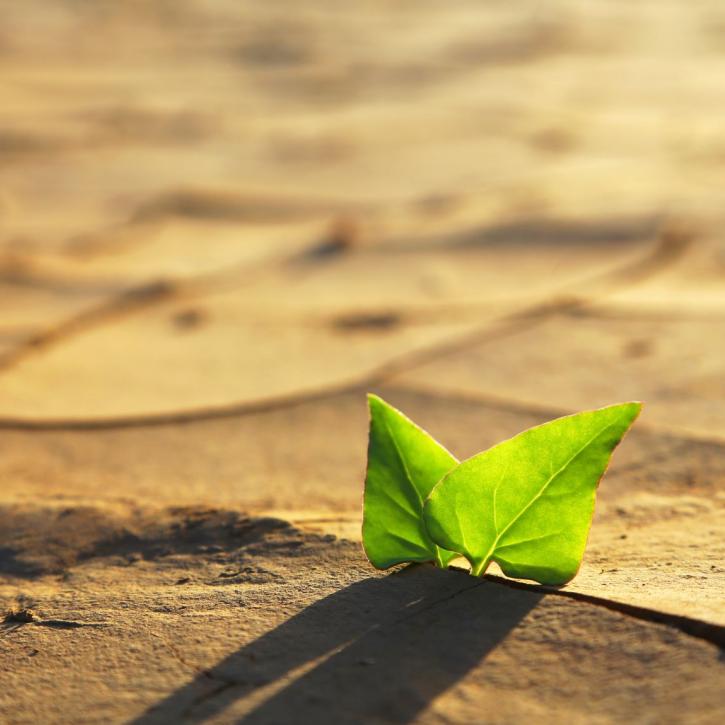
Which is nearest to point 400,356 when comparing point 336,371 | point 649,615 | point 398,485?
point 336,371

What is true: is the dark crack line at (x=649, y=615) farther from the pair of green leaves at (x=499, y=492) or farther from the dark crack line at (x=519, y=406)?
the dark crack line at (x=519, y=406)

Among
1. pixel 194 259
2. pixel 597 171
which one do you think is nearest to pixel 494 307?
pixel 194 259

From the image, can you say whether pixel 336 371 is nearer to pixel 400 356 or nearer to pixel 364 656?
pixel 400 356

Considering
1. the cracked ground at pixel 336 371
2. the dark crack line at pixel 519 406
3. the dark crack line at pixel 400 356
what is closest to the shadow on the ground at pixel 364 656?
the cracked ground at pixel 336 371

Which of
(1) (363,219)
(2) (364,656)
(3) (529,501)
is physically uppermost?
(1) (363,219)

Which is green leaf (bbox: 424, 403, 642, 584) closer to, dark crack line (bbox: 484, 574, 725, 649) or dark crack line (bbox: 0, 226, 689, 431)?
dark crack line (bbox: 484, 574, 725, 649)
